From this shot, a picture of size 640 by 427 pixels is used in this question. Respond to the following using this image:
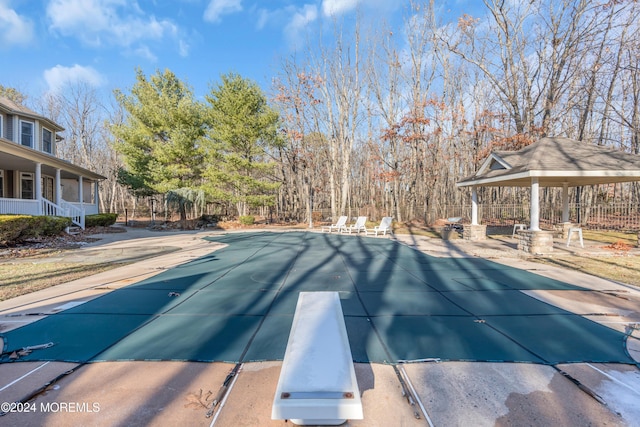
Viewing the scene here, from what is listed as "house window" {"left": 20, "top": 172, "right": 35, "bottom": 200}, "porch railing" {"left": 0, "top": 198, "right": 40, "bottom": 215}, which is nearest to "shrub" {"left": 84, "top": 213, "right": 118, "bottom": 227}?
"house window" {"left": 20, "top": 172, "right": 35, "bottom": 200}

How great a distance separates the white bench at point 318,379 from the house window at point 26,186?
1863cm

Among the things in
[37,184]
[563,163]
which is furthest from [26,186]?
[563,163]

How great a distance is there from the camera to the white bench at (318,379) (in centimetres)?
146

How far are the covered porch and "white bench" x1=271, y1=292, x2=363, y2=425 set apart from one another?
13.0 meters

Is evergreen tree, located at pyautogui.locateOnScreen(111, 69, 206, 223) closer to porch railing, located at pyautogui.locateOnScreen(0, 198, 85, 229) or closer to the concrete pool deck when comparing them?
porch railing, located at pyautogui.locateOnScreen(0, 198, 85, 229)

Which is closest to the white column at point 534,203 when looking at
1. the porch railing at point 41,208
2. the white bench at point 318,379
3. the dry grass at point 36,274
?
the white bench at point 318,379

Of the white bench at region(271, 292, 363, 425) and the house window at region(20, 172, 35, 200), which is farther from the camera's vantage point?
the house window at region(20, 172, 35, 200)

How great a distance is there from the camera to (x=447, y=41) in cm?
1791

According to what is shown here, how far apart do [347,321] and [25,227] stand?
11500 millimetres

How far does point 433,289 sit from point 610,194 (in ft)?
94.9

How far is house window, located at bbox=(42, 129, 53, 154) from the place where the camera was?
14684 millimetres

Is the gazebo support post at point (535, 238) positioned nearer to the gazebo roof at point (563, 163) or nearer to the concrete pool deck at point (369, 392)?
the gazebo roof at point (563, 163)

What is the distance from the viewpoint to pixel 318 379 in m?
1.60

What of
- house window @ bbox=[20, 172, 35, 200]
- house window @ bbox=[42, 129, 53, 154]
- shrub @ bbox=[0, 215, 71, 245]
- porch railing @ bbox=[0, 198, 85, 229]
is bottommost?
→ shrub @ bbox=[0, 215, 71, 245]
